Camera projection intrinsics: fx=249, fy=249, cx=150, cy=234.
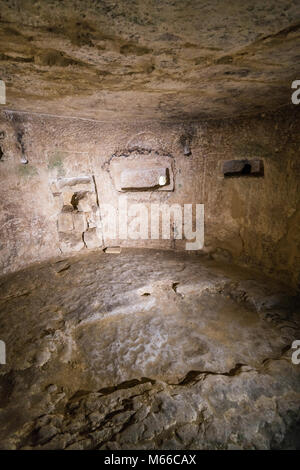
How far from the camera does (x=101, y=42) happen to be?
1356 mm

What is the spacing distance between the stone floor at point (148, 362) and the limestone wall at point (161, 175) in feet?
1.55

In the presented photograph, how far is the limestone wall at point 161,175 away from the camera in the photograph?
2732 mm

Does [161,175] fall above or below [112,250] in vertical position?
above

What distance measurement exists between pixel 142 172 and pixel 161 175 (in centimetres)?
31

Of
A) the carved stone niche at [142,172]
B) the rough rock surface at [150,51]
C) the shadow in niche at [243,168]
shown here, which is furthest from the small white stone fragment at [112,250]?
the rough rock surface at [150,51]

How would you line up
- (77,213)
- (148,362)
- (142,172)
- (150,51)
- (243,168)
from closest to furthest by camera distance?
(150,51)
(148,362)
(243,168)
(77,213)
(142,172)

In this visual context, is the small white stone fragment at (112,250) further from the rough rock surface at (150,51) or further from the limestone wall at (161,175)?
the rough rock surface at (150,51)

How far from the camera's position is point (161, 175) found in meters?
3.79

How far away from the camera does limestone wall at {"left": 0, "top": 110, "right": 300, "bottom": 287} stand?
2732 millimetres

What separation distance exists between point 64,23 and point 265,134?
7.58ft

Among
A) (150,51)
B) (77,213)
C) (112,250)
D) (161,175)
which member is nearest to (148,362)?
(150,51)

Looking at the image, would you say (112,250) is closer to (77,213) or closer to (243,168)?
(77,213)

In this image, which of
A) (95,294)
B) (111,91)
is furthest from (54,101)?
(95,294)

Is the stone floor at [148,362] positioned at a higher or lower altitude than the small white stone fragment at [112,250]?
lower
